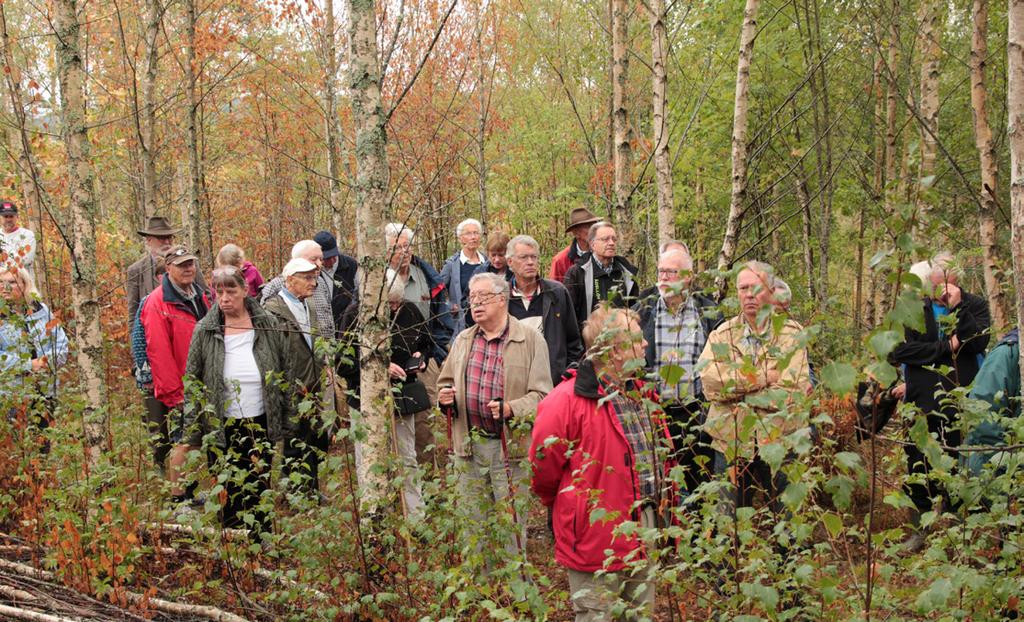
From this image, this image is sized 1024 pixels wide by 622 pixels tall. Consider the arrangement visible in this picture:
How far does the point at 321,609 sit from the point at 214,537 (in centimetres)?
84

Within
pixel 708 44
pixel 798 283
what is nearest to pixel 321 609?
pixel 708 44

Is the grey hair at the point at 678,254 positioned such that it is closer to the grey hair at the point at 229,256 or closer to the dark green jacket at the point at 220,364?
the dark green jacket at the point at 220,364

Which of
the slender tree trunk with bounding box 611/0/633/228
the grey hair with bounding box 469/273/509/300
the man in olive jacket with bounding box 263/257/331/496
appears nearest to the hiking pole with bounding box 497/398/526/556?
the grey hair with bounding box 469/273/509/300

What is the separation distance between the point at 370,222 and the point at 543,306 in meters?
1.70

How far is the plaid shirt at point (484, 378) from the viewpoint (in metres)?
4.47

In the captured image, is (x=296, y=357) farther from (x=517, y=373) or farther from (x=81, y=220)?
(x=517, y=373)

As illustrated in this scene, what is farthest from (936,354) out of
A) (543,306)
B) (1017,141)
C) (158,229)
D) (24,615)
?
(158,229)

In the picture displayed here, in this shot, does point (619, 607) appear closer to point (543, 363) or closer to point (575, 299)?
point (543, 363)

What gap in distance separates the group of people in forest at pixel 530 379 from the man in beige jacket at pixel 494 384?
0.01 metres

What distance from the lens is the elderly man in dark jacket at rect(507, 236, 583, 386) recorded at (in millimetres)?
5387

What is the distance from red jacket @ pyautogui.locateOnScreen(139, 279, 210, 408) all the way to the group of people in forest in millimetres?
12

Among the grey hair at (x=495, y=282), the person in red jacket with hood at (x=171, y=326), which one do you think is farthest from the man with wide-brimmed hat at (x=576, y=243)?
the person in red jacket with hood at (x=171, y=326)

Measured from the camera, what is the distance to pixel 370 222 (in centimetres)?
414

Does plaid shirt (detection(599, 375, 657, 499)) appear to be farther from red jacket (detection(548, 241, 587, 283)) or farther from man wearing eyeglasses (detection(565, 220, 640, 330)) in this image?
red jacket (detection(548, 241, 587, 283))
